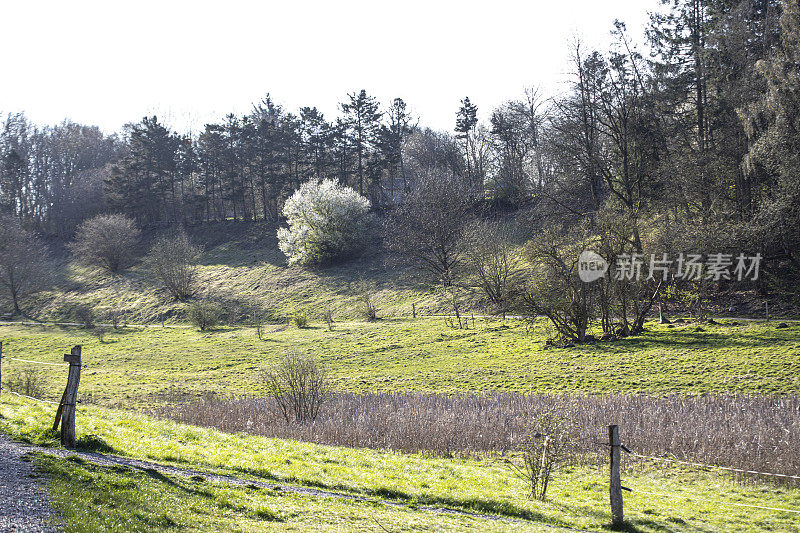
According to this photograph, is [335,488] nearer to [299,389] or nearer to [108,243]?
[299,389]

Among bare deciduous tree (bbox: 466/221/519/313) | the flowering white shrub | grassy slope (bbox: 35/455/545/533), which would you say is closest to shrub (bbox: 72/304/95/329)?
the flowering white shrub

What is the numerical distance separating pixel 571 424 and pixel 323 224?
1976 inches

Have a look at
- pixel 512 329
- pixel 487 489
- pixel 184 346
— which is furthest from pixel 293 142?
pixel 487 489

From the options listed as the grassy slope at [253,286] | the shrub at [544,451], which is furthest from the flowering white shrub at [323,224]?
the shrub at [544,451]

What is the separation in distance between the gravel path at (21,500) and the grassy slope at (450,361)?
1419 centimetres

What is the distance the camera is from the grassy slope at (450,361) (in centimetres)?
2052

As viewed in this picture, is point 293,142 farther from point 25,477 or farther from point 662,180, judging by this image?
point 25,477

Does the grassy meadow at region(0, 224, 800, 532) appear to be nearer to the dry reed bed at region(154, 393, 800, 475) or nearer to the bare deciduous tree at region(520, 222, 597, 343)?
the dry reed bed at region(154, 393, 800, 475)

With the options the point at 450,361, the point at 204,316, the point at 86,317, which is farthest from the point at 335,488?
the point at 86,317

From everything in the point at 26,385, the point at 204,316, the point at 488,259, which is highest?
the point at 488,259

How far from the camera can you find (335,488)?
934 cm
